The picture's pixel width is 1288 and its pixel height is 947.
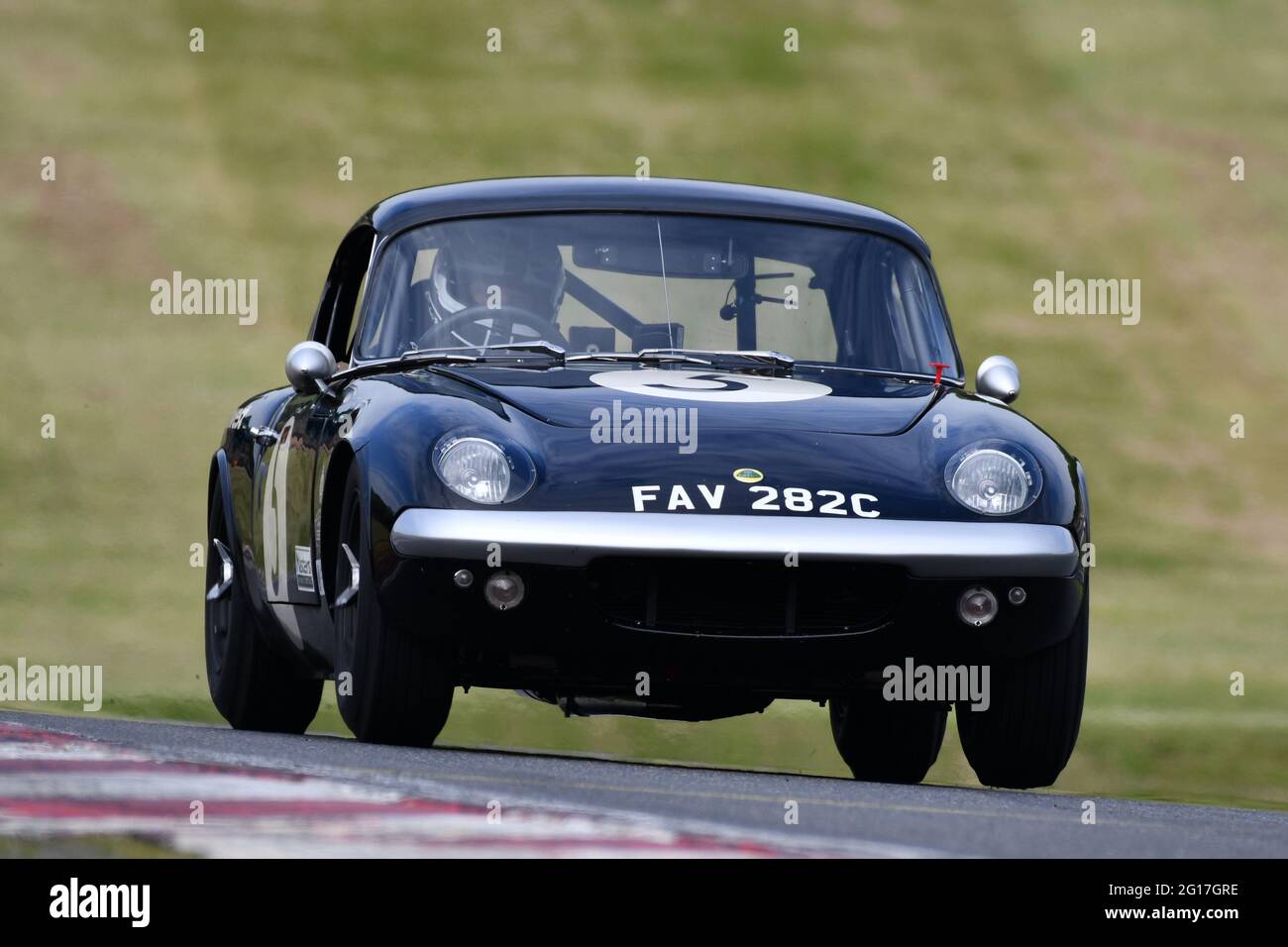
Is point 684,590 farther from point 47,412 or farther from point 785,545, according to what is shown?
point 47,412

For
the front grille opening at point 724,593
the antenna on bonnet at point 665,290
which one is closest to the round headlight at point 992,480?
the front grille opening at point 724,593

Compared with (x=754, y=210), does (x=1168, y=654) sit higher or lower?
lower

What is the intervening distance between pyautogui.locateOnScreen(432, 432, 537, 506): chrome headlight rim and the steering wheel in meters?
1.12

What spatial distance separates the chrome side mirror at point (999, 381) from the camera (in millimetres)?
7594

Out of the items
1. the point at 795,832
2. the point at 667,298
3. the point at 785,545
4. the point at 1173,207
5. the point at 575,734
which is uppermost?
the point at 1173,207

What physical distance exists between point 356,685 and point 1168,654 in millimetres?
16652

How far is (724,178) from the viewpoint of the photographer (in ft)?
132

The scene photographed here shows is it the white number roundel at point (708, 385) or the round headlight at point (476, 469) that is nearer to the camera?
the round headlight at point (476, 469)

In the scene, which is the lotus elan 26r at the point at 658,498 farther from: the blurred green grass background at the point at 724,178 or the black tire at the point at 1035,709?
the blurred green grass background at the point at 724,178

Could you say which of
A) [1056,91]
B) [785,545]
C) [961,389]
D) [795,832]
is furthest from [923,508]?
[1056,91]

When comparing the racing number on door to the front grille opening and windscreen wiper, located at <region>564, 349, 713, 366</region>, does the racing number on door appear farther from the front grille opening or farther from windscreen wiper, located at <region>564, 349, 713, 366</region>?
the front grille opening

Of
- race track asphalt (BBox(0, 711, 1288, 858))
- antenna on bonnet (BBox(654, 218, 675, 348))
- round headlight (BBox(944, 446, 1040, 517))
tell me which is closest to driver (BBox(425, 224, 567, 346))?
antenna on bonnet (BBox(654, 218, 675, 348))

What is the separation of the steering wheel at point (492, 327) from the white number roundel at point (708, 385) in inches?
19.1
